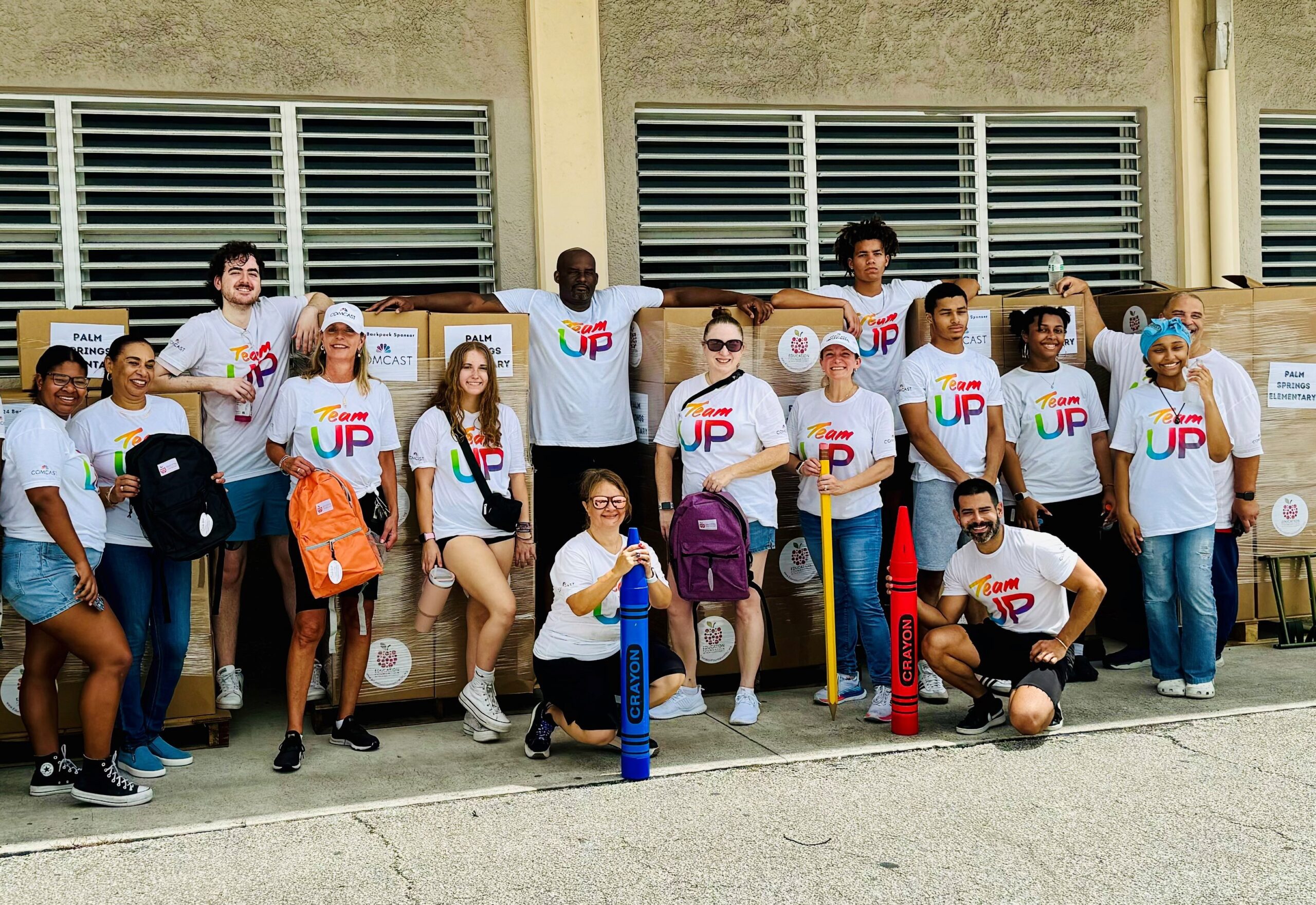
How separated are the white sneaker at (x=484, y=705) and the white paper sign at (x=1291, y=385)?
475 cm

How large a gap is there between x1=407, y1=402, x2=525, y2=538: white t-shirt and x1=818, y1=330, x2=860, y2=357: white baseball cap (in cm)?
170

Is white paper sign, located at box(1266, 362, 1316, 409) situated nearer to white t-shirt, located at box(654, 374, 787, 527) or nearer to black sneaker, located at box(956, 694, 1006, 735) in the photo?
black sneaker, located at box(956, 694, 1006, 735)

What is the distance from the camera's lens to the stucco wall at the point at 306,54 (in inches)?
284

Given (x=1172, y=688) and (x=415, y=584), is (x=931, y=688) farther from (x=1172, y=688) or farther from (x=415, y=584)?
(x=415, y=584)

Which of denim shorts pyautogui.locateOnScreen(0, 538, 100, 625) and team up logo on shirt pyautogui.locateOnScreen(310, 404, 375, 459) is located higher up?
team up logo on shirt pyautogui.locateOnScreen(310, 404, 375, 459)

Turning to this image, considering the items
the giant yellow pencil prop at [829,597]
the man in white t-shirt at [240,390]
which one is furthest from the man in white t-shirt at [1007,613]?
the man in white t-shirt at [240,390]

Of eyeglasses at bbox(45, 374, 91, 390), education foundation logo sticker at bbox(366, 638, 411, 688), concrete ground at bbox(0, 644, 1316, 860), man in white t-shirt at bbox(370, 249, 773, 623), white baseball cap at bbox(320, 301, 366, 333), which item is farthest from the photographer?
man in white t-shirt at bbox(370, 249, 773, 623)

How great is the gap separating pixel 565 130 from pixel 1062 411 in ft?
10.6

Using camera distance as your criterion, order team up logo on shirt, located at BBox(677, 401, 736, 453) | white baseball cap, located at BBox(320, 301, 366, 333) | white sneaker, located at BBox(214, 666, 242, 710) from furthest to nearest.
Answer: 1. team up logo on shirt, located at BBox(677, 401, 736, 453)
2. white sneaker, located at BBox(214, 666, 242, 710)
3. white baseball cap, located at BBox(320, 301, 366, 333)

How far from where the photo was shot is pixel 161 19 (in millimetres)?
7340

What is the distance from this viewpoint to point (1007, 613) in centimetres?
620

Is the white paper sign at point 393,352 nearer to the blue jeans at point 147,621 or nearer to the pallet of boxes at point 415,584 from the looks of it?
the pallet of boxes at point 415,584

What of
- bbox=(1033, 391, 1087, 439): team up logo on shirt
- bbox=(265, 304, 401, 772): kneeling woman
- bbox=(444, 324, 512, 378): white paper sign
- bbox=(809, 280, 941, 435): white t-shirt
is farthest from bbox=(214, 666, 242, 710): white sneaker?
bbox=(1033, 391, 1087, 439): team up logo on shirt

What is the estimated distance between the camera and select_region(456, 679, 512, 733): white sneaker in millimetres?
6223
